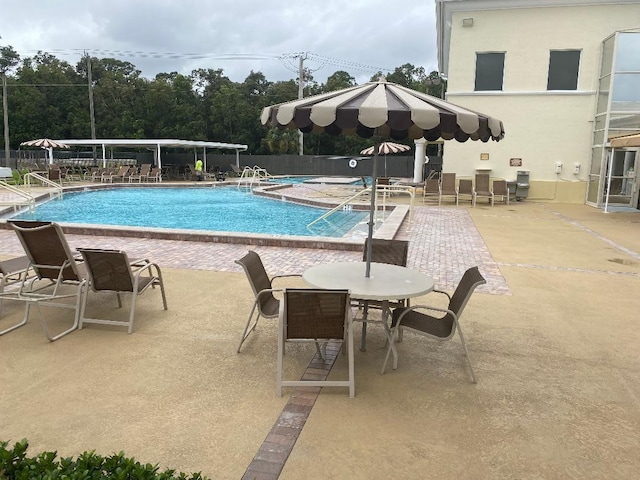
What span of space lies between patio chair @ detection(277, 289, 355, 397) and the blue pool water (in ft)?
23.4

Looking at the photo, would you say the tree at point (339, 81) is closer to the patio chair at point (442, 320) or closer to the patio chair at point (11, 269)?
the patio chair at point (11, 269)

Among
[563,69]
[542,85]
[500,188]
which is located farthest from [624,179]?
[563,69]

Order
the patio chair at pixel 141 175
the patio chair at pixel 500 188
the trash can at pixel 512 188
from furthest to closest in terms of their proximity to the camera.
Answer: the patio chair at pixel 141 175, the trash can at pixel 512 188, the patio chair at pixel 500 188

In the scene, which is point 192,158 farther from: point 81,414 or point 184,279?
point 81,414

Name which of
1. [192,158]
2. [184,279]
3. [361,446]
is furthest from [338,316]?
[192,158]

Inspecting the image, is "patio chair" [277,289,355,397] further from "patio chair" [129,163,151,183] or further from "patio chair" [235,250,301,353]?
"patio chair" [129,163,151,183]

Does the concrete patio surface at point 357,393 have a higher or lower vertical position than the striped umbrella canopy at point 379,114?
lower

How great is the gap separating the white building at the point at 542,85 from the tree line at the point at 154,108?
23.5 metres

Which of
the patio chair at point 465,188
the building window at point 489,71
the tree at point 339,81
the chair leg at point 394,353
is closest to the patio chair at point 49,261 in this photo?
the chair leg at point 394,353

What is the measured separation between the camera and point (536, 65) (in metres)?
16.9

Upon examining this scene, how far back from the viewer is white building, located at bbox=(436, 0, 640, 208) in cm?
1620

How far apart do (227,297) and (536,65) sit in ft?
52.4

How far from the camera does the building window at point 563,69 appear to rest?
1667 cm

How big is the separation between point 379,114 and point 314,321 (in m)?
1.41
